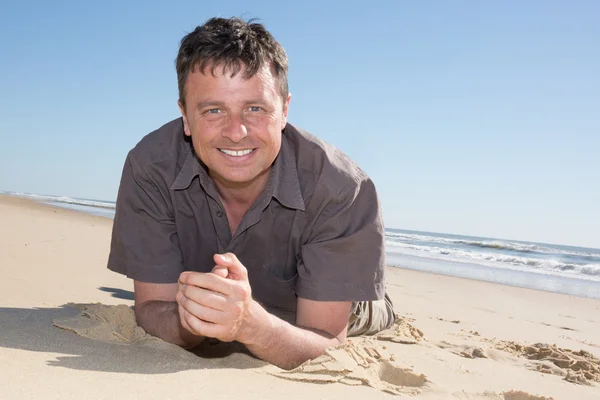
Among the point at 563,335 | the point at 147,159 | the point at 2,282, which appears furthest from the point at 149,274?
the point at 563,335

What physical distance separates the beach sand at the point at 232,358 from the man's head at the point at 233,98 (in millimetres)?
956

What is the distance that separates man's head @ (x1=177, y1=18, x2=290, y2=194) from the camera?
2.60 m

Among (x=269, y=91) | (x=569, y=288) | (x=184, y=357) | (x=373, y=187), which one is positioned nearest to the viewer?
(x=184, y=357)

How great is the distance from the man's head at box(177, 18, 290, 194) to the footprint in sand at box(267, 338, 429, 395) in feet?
3.22

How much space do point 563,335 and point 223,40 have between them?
413 cm

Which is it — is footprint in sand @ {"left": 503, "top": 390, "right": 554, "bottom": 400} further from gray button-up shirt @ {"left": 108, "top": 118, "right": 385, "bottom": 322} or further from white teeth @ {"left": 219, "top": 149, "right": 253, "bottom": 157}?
white teeth @ {"left": 219, "top": 149, "right": 253, "bottom": 157}

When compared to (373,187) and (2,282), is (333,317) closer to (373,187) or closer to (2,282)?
(373,187)

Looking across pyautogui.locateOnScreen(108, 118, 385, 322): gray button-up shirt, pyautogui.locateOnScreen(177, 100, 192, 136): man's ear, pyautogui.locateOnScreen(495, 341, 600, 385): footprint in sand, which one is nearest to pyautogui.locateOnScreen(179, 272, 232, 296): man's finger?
pyautogui.locateOnScreen(108, 118, 385, 322): gray button-up shirt

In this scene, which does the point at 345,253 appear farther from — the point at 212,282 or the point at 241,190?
the point at 212,282

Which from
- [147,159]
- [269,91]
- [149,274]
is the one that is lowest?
[149,274]

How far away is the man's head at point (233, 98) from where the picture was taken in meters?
2.60

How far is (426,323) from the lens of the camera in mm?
4621

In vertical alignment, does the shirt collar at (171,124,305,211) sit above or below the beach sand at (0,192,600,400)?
above

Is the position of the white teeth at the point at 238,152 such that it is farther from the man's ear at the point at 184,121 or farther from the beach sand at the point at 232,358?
the beach sand at the point at 232,358
